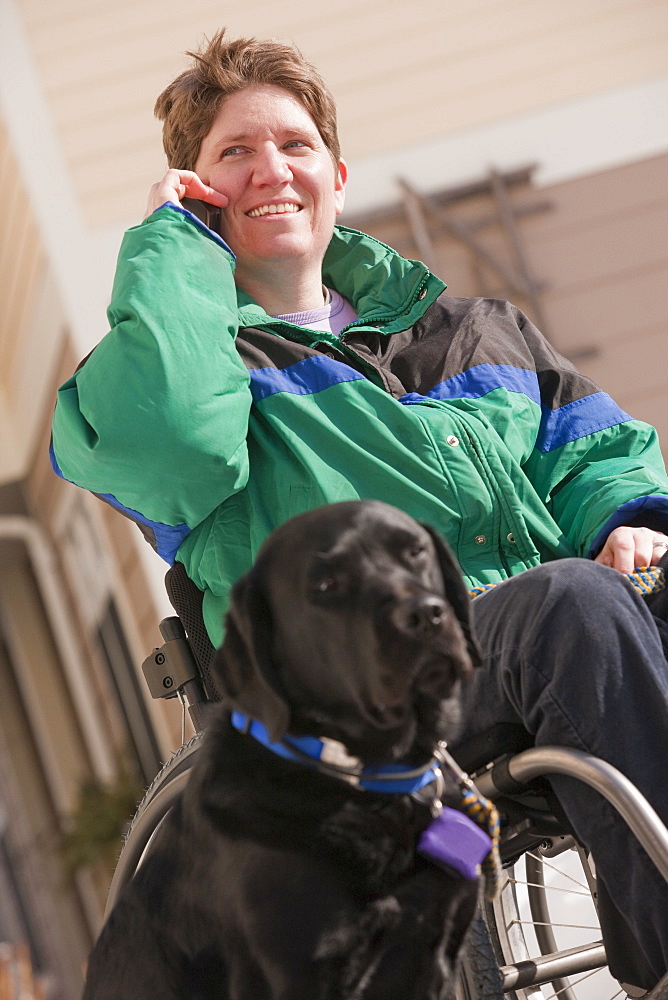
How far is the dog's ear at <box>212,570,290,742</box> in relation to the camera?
1256 millimetres

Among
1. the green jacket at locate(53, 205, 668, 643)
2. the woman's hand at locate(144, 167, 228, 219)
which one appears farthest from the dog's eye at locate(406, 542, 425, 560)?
the woman's hand at locate(144, 167, 228, 219)

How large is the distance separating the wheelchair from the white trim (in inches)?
145

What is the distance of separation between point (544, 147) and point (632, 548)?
3.97 metres

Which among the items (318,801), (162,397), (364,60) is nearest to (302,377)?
(162,397)

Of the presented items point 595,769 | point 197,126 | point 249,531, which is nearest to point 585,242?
point 197,126

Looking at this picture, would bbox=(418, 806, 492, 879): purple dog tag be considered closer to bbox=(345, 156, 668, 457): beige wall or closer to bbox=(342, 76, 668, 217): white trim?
bbox=(345, 156, 668, 457): beige wall

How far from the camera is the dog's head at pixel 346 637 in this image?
4.02 ft

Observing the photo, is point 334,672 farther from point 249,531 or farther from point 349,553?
point 249,531

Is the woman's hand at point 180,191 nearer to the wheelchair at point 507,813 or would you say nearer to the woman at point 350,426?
the woman at point 350,426

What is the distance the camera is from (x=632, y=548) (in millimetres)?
1804

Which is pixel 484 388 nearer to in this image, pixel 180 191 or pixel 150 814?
pixel 180 191

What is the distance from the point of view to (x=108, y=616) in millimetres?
Answer: 7566

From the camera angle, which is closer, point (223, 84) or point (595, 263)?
point (223, 84)

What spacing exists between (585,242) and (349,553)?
4.41 meters
